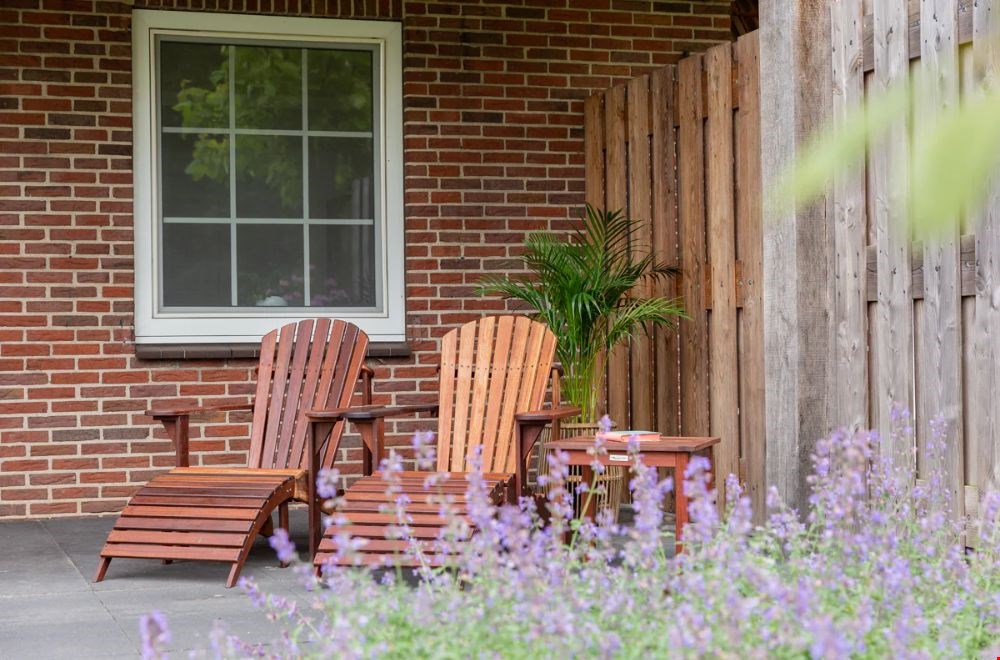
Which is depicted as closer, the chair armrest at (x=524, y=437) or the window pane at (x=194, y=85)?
the chair armrest at (x=524, y=437)

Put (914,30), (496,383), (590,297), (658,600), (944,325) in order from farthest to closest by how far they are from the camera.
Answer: (590,297), (496,383), (914,30), (944,325), (658,600)

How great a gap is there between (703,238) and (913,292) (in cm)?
147

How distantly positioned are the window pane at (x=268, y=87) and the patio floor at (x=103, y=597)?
213cm

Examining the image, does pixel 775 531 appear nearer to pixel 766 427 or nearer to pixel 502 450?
pixel 766 427

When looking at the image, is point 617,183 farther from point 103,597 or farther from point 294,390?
point 103,597

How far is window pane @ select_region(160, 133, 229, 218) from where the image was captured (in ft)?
19.9

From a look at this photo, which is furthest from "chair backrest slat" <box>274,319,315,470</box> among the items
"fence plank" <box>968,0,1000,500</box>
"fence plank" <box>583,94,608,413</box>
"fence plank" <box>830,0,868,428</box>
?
"fence plank" <box>968,0,1000,500</box>

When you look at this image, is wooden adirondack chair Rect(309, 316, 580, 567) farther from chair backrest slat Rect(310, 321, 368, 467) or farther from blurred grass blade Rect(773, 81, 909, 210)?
blurred grass blade Rect(773, 81, 909, 210)

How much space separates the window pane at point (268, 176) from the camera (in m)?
6.15

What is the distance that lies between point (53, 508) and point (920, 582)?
460 centimetres

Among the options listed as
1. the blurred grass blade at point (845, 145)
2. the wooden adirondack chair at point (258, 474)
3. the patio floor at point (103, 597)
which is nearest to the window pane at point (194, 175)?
the wooden adirondack chair at point (258, 474)

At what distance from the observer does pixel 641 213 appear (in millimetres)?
5711

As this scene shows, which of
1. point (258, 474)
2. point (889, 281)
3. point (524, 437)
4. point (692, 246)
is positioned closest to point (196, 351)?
point (258, 474)

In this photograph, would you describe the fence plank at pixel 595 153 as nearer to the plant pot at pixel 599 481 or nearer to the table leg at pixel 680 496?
the plant pot at pixel 599 481
